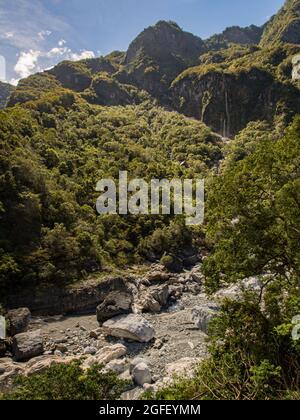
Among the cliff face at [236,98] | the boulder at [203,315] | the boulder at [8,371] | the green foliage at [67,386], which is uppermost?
the cliff face at [236,98]

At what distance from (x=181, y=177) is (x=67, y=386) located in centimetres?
8135

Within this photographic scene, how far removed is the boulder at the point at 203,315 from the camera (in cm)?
3347

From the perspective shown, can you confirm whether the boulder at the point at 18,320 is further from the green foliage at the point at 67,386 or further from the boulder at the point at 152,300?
the green foliage at the point at 67,386

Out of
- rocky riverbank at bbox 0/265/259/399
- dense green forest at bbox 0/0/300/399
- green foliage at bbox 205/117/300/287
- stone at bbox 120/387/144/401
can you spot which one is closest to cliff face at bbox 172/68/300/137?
dense green forest at bbox 0/0/300/399

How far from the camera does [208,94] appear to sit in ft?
491

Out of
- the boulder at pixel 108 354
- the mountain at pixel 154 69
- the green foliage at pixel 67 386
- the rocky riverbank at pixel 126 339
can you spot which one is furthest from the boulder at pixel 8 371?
the mountain at pixel 154 69

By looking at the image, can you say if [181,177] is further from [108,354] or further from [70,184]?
[108,354]

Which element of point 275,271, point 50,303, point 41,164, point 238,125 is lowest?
point 50,303

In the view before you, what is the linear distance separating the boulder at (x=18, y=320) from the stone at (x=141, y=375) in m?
14.6

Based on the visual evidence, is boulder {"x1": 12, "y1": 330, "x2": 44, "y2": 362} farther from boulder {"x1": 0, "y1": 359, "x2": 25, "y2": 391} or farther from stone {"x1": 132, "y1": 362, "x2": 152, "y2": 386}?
stone {"x1": 132, "y1": 362, "x2": 152, "y2": 386}

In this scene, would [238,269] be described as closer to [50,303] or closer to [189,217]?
[50,303]

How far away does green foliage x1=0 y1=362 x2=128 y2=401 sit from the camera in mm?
15336

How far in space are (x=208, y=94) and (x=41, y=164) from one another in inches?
3828
